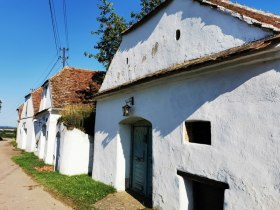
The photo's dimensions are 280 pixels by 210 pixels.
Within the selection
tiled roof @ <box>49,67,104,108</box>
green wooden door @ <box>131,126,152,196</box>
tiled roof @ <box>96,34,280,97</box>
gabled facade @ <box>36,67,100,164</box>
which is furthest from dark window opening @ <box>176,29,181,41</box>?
tiled roof @ <box>49,67,104,108</box>

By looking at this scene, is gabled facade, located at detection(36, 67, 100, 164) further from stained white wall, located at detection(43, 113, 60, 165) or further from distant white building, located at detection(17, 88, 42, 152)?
distant white building, located at detection(17, 88, 42, 152)

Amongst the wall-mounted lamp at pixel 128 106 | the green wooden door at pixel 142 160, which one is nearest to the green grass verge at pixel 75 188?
the green wooden door at pixel 142 160

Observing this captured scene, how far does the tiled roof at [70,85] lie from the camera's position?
54.4 ft

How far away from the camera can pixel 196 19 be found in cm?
662

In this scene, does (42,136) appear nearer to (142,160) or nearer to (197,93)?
(142,160)

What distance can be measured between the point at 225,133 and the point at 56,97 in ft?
43.4

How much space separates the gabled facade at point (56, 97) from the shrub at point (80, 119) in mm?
3264

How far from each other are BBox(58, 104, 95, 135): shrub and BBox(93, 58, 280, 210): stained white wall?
5.29 m

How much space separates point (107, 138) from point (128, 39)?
3.70 meters

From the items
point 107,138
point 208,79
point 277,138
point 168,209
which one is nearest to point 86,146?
point 107,138

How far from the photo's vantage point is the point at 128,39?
31.9 feet

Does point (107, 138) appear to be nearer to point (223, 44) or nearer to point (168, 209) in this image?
point (168, 209)

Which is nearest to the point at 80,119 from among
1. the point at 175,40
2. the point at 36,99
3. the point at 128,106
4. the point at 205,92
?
the point at 128,106

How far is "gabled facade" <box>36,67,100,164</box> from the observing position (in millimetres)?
16219
